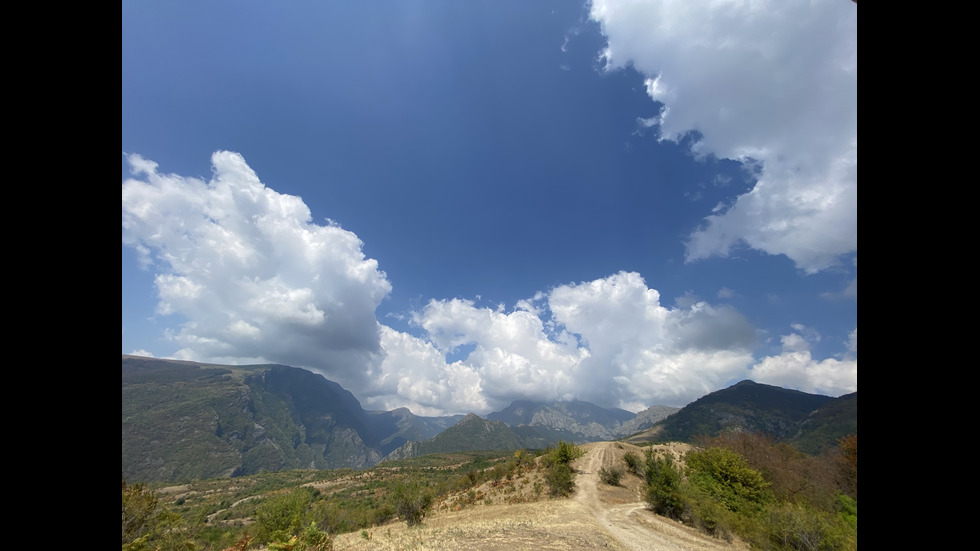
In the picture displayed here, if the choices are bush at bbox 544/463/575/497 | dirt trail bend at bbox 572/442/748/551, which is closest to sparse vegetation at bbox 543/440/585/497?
bush at bbox 544/463/575/497

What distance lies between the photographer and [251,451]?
190 metres

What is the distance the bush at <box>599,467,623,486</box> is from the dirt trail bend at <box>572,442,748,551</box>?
634 millimetres

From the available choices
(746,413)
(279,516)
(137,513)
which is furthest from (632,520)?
(746,413)

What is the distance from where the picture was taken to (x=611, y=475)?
123ft

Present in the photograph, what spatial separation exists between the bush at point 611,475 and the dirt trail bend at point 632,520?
0.63 meters

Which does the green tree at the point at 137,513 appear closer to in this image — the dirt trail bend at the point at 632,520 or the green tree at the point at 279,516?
the green tree at the point at 279,516

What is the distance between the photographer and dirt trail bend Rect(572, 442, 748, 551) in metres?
18.7

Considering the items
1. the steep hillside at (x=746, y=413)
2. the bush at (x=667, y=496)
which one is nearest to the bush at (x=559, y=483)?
the bush at (x=667, y=496)

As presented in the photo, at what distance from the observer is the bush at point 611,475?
36.7 meters

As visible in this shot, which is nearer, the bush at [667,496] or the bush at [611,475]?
the bush at [667,496]

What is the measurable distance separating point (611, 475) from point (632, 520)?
15.2 m
